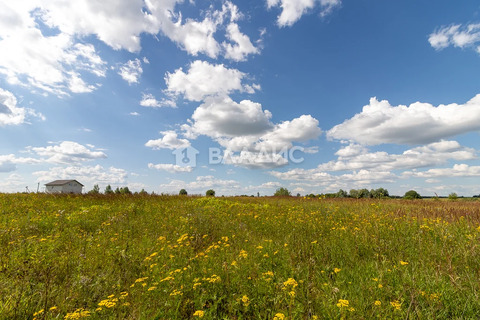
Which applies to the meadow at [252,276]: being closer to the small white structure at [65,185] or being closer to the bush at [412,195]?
the bush at [412,195]

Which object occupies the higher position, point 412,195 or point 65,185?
point 65,185

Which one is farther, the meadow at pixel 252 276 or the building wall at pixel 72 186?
the building wall at pixel 72 186

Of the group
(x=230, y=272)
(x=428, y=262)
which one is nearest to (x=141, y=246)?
(x=230, y=272)

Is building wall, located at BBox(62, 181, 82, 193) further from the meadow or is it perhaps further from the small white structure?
the meadow

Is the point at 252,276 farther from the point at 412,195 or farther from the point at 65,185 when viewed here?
the point at 65,185

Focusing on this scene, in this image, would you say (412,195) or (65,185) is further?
(65,185)

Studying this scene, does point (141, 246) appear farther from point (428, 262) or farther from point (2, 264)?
point (428, 262)

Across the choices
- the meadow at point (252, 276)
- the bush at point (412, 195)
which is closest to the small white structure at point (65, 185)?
the meadow at point (252, 276)

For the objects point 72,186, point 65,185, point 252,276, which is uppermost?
point 65,185

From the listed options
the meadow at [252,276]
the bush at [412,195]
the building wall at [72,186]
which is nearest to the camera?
the meadow at [252,276]

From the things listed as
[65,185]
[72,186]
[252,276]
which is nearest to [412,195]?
[252,276]

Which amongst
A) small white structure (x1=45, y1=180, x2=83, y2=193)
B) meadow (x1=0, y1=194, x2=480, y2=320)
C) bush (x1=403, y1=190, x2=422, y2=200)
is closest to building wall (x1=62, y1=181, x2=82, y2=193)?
small white structure (x1=45, y1=180, x2=83, y2=193)

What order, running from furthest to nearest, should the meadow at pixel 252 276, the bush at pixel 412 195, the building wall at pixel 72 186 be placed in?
the building wall at pixel 72 186, the bush at pixel 412 195, the meadow at pixel 252 276

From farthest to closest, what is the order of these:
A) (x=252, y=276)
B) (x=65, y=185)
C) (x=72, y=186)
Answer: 1. (x=72, y=186)
2. (x=65, y=185)
3. (x=252, y=276)
